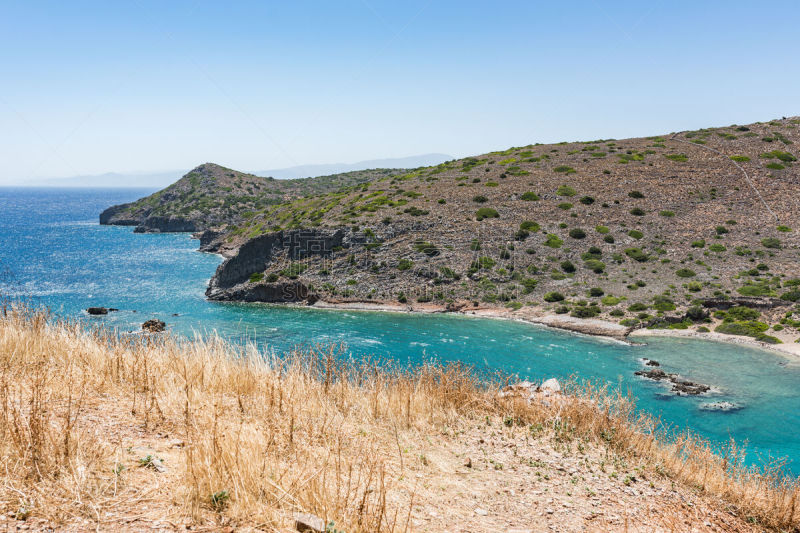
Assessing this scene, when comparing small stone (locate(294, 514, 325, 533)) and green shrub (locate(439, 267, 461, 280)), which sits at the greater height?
small stone (locate(294, 514, 325, 533))

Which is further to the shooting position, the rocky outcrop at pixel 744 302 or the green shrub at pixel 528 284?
the green shrub at pixel 528 284

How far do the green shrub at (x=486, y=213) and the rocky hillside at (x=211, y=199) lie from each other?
63909mm

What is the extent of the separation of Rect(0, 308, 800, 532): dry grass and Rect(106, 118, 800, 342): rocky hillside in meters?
33.7

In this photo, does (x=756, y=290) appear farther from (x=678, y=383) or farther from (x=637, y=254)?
(x=678, y=383)

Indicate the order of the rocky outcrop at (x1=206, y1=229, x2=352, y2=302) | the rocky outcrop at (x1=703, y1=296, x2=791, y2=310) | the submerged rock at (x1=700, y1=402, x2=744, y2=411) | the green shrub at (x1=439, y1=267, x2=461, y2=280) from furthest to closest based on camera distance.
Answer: the rocky outcrop at (x1=206, y1=229, x2=352, y2=302) → the green shrub at (x1=439, y1=267, x2=461, y2=280) → the rocky outcrop at (x1=703, y1=296, x2=791, y2=310) → the submerged rock at (x1=700, y1=402, x2=744, y2=411)

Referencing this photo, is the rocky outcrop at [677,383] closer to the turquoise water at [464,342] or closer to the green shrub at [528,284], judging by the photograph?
the turquoise water at [464,342]

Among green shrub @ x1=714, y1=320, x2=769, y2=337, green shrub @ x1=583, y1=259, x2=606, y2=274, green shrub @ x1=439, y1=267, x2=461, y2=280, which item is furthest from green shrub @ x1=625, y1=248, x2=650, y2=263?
green shrub @ x1=439, y1=267, x2=461, y2=280

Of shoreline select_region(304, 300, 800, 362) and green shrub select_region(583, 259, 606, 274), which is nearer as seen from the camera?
shoreline select_region(304, 300, 800, 362)

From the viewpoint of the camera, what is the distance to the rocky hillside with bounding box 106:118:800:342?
143ft

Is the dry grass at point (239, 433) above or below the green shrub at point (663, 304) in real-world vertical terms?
above

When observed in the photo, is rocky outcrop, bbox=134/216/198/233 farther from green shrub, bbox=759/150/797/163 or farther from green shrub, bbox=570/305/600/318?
green shrub, bbox=759/150/797/163

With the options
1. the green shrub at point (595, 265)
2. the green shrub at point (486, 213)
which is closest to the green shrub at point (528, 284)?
the green shrub at point (595, 265)

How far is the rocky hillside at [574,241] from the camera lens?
43594 millimetres

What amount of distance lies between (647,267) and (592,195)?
52.7 ft
